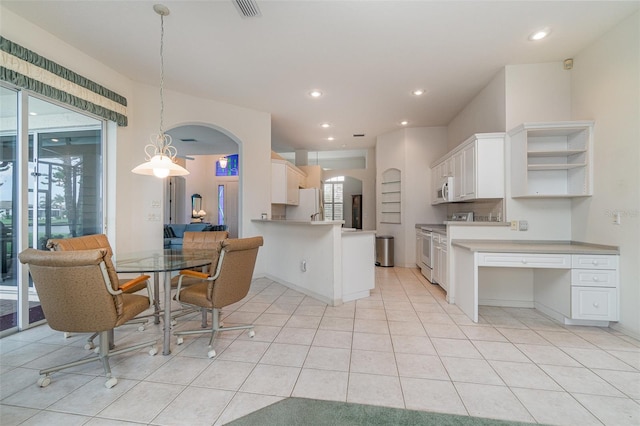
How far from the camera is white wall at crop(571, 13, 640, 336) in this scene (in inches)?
98.3

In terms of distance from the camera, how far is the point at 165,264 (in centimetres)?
231

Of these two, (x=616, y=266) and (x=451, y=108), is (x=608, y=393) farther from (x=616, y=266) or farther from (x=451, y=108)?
(x=451, y=108)

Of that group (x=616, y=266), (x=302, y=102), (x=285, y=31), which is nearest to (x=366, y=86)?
(x=302, y=102)

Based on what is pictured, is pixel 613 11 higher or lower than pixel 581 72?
higher

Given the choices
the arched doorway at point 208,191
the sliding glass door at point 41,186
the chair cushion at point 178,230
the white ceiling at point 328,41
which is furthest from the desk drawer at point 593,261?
the arched doorway at point 208,191

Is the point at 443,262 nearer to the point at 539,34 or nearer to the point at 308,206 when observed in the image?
the point at 539,34

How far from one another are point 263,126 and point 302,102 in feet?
2.99

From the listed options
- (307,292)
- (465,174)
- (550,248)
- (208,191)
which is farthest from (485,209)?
(208,191)

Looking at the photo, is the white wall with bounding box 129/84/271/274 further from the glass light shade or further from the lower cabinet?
the lower cabinet

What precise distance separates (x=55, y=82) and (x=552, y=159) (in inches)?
222

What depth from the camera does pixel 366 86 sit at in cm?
394

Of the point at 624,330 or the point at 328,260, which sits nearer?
the point at 624,330

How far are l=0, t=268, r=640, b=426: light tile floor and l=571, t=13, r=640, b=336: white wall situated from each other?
77 centimetres

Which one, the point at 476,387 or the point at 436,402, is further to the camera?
the point at 476,387
